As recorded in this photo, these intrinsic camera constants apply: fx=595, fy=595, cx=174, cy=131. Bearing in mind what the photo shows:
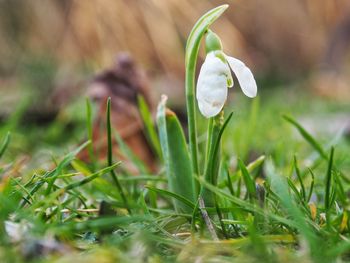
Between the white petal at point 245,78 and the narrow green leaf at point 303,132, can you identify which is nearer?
the white petal at point 245,78

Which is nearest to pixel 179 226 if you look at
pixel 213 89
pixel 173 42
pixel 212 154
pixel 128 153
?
pixel 212 154

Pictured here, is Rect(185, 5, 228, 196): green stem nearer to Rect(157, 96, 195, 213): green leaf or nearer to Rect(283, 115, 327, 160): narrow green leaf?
Rect(157, 96, 195, 213): green leaf

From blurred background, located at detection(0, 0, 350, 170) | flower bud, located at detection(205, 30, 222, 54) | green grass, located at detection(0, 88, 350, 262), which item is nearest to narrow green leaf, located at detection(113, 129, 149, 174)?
green grass, located at detection(0, 88, 350, 262)

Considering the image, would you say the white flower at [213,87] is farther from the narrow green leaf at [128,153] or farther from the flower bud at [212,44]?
the narrow green leaf at [128,153]

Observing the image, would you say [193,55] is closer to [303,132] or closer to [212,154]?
[212,154]

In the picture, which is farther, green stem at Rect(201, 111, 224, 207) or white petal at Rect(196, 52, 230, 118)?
green stem at Rect(201, 111, 224, 207)

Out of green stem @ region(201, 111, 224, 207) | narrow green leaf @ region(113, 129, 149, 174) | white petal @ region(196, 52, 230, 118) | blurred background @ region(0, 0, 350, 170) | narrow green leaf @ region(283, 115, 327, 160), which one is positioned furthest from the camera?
blurred background @ region(0, 0, 350, 170)

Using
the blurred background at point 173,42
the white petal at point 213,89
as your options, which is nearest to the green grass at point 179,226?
the white petal at point 213,89
